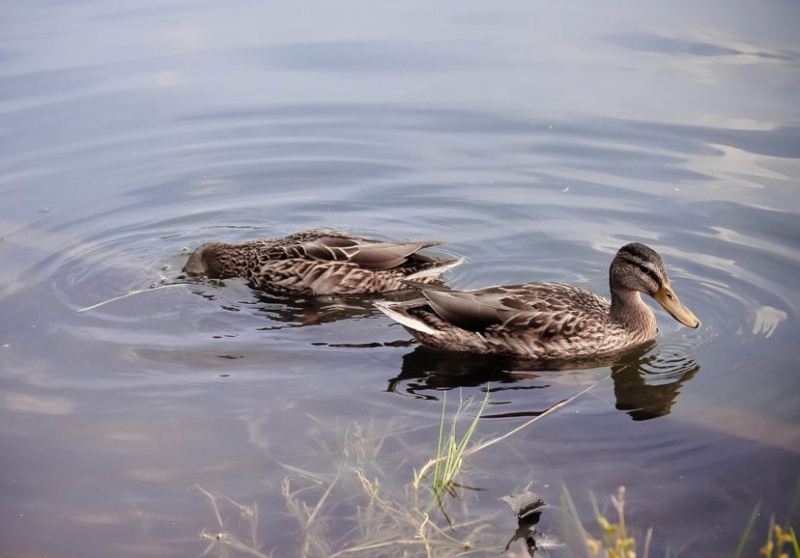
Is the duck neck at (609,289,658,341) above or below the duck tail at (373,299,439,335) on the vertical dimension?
below

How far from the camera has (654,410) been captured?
6414 mm

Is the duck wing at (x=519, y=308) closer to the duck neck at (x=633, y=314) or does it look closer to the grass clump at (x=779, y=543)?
the duck neck at (x=633, y=314)

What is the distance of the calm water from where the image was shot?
5469 millimetres

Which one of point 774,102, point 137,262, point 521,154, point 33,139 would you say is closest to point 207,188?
point 137,262

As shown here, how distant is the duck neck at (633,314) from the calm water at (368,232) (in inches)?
6.6

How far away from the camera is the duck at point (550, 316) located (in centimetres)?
727

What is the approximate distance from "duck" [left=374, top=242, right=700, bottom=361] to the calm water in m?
0.21

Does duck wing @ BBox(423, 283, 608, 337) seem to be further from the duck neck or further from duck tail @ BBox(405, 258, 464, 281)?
duck tail @ BBox(405, 258, 464, 281)

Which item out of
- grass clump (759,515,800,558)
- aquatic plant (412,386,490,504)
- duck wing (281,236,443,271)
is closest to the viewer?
grass clump (759,515,800,558)

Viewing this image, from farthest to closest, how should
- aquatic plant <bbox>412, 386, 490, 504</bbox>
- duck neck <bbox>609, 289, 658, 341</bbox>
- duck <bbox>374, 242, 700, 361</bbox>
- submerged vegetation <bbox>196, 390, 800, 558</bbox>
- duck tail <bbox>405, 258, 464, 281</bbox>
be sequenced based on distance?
duck tail <bbox>405, 258, 464, 281</bbox>
duck neck <bbox>609, 289, 658, 341</bbox>
duck <bbox>374, 242, 700, 361</bbox>
aquatic plant <bbox>412, 386, 490, 504</bbox>
submerged vegetation <bbox>196, 390, 800, 558</bbox>

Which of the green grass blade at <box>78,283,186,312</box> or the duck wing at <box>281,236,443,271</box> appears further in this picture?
the duck wing at <box>281,236,443,271</box>

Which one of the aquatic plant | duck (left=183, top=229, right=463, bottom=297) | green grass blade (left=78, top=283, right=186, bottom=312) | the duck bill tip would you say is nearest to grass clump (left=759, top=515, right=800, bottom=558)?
the aquatic plant

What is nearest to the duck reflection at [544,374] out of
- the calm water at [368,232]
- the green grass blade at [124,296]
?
the calm water at [368,232]

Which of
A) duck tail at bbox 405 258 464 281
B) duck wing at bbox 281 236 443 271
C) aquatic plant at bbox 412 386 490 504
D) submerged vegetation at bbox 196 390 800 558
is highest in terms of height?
duck wing at bbox 281 236 443 271
